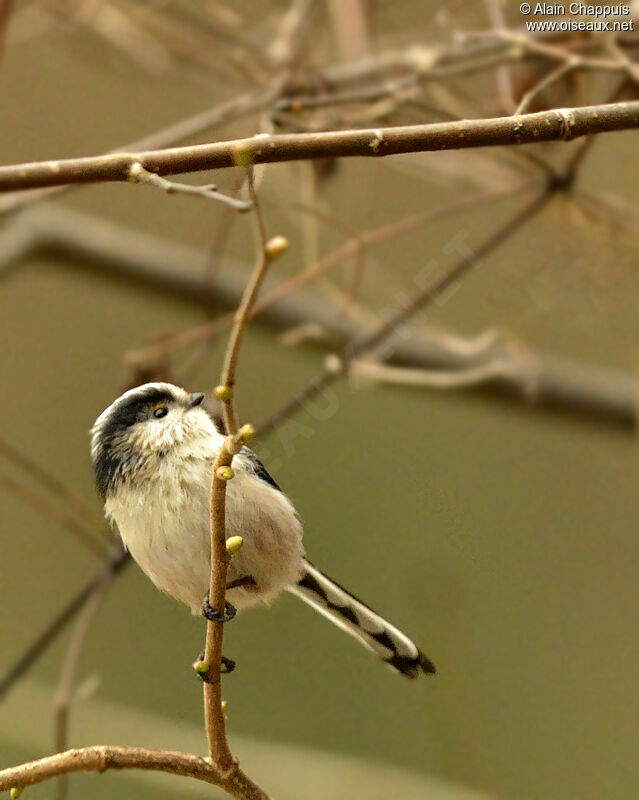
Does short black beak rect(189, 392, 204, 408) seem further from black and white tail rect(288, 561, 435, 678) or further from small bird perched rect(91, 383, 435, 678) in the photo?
black and white tail rect(288, 561, 435, 678)

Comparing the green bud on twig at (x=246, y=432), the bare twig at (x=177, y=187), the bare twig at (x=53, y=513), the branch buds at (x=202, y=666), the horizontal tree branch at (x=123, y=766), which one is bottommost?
the horizontal tree branch at (x=123, y=766)

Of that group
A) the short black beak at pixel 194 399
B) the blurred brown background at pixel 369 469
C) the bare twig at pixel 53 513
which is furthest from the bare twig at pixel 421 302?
the bare twig at pixel 53 513

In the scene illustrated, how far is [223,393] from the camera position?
70 centimetres

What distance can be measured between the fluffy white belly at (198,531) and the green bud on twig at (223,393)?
16.5 inches

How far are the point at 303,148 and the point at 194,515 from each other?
1.38 feet

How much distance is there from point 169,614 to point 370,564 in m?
0.38

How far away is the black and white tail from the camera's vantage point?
107 cm

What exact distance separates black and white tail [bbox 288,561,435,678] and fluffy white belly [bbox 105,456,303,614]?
34mm

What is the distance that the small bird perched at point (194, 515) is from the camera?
112 cm

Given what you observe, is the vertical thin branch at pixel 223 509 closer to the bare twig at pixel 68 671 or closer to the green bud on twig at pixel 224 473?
the green bud on twig at pixel 224 473

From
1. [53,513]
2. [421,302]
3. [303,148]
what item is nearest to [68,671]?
[53,513]

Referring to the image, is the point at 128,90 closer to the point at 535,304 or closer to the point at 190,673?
Answer: the point at 535,304

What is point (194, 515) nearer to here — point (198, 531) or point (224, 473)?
point (198, 531)

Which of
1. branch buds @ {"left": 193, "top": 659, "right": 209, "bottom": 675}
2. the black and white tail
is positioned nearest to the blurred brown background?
the black and white tail
